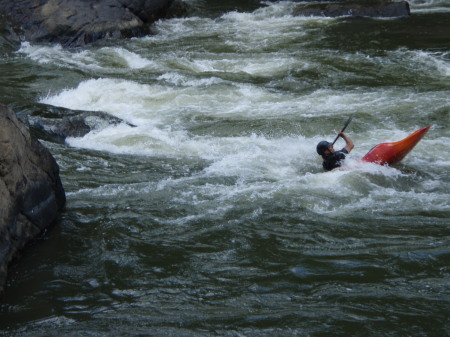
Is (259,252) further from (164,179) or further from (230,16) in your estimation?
(230,16)

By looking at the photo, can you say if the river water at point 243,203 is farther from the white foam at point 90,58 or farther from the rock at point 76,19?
the rock at point 76,19

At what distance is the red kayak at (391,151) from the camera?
21.6ft

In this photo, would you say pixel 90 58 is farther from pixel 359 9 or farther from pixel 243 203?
pixel 243 203

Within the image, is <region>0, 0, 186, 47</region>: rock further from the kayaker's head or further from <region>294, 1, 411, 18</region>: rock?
the kayaker's head

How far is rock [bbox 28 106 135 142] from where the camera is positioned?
325 inches

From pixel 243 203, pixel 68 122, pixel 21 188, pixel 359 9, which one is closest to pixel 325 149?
pixel 243 203

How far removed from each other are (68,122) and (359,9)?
931 cm

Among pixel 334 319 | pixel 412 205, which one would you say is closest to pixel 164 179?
pixel 412 205

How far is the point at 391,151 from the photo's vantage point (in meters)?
6.62

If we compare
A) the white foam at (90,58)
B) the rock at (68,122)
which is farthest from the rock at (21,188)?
the white foam at (90,58)

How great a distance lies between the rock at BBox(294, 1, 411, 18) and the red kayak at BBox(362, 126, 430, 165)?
8.87 m

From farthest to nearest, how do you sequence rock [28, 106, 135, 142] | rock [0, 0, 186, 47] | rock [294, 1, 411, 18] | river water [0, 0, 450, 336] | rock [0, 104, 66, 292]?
rock [294, 1, 411, 18] → rock [0, 0, 186, 47] → rock [28, 106, 135, 142] → rock [0, 104, 66, 292] → river water [0, 0, 450, 336]

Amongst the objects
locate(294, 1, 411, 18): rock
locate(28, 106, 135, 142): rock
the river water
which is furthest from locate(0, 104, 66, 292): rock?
locate(294, 1, 411, 18): rock

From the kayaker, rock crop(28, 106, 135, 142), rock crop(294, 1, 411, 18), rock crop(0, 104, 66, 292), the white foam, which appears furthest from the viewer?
rock crop(294, 1, 411, 18)
